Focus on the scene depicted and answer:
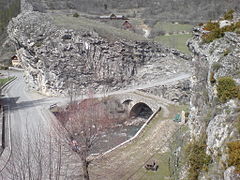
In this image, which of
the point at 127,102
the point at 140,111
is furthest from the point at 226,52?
the point at 140,111

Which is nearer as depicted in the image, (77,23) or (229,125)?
(229,125)

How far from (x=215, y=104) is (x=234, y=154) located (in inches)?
164

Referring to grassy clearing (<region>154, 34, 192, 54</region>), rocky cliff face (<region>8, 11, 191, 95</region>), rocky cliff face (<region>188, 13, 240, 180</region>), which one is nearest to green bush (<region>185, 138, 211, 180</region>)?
rocky cliff face (<region>188, 13, 240, 180</region>)

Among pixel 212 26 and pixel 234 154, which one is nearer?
pixel 234 154

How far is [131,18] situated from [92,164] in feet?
297

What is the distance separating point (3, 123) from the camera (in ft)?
114

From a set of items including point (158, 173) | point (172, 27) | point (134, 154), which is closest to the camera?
point (158, 173)

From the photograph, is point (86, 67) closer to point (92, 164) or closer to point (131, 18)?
point (92, 164)

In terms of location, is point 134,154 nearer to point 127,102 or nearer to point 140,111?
point 127,102

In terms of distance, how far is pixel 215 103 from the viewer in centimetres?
1362

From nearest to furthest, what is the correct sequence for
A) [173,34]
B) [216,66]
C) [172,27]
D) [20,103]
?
[216,66], [20,103], [173,34], [172,27]

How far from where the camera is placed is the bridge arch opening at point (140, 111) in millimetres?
43906

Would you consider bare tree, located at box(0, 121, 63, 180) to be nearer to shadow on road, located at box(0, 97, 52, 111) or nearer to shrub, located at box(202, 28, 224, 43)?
shrub, located at box(202, 28, 224, 43)

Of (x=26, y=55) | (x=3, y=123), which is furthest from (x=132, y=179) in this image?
(x=26, y=55)
